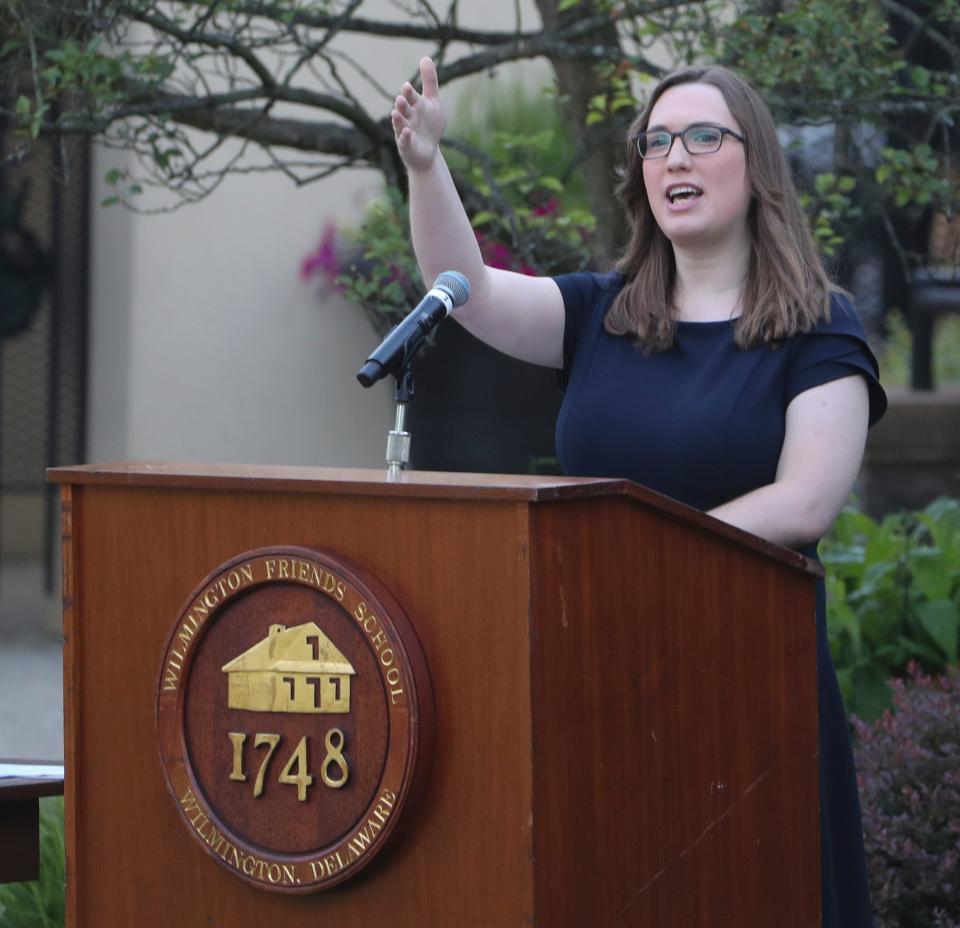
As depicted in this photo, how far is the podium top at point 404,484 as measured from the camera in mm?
1802

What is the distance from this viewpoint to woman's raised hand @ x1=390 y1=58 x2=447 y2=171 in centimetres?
238

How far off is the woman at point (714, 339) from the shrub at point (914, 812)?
0.88 m

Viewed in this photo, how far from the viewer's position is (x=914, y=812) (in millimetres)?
3594

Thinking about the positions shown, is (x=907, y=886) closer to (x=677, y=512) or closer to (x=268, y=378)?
(x=677, y=512)

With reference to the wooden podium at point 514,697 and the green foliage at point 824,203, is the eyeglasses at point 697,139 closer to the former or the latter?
the wooden podium at point 514,697

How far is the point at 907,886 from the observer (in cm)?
350

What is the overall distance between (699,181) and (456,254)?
0.41m

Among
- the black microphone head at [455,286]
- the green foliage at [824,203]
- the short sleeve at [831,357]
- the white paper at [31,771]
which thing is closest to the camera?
the black microphone head at [455,286]

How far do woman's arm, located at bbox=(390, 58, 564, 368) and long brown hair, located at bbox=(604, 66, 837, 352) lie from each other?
120 millimetres

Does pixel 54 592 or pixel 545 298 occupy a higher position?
pixel 545 298

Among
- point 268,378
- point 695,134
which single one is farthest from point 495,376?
point 695,134

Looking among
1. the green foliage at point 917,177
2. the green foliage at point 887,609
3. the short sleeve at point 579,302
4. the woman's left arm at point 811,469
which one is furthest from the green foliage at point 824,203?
the woman's left arm at point 811,469

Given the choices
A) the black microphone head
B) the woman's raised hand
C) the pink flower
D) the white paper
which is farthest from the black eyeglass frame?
the pink flower

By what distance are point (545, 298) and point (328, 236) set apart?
14.9 feet
